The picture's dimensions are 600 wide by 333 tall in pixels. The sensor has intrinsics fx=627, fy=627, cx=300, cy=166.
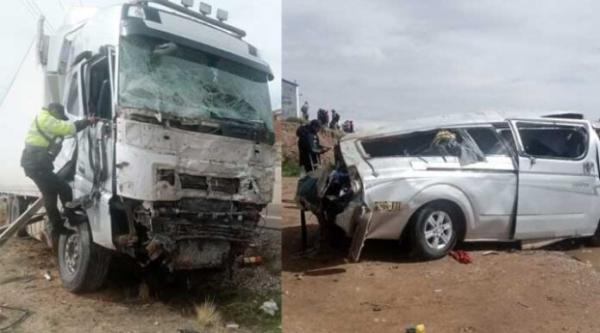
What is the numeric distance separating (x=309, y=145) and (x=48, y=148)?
4.83 feet

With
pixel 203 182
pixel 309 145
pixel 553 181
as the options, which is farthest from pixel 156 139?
pixel 553 181

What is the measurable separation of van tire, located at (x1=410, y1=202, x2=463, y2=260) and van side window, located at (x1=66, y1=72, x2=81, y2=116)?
8.17 ft

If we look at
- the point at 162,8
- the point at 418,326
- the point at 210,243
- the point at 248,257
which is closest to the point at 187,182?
the point at 210,243

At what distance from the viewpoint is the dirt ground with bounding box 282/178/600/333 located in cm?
311

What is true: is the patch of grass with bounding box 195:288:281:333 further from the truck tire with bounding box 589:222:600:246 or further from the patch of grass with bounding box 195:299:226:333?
the truck tire with bounding box 589:222:600:246

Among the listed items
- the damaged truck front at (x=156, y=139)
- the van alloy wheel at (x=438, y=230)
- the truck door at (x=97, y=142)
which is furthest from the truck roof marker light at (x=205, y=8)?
the van alloy wheel at (x=438, y=230)

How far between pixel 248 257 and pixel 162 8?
986 millimetres

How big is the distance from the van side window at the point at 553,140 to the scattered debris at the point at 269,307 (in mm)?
2523

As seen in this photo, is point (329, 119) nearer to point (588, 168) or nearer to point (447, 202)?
point (447, 202)

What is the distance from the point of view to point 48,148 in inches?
83.7

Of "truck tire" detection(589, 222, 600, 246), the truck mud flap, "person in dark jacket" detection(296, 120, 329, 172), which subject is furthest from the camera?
"truck tire" detection(589, 222, 600, 246)

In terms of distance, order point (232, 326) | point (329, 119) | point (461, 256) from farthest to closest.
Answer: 1. point (461, 256)
2. point (329, 119)
3. point (232, 326)

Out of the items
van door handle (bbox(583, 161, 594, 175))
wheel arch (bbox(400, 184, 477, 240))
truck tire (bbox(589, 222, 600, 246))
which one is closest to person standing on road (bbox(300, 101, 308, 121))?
wheel arch (bbox(400, 184, 477, 240))

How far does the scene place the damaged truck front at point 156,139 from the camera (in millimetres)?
2113
